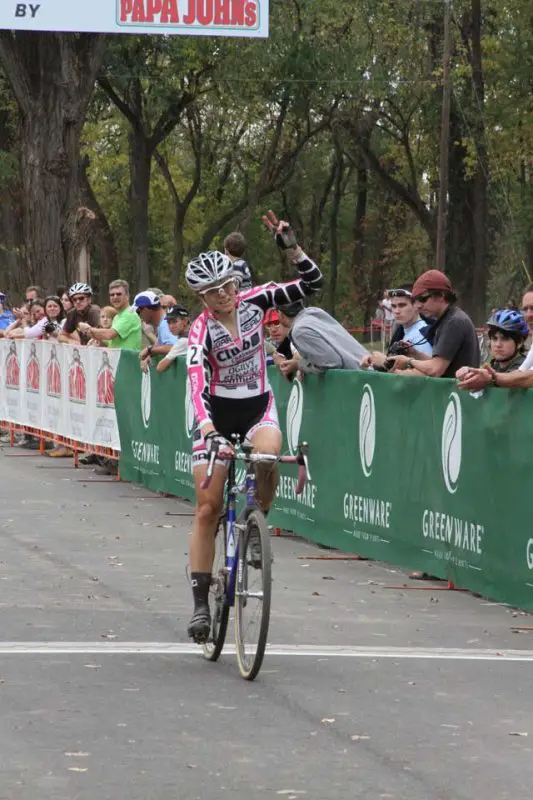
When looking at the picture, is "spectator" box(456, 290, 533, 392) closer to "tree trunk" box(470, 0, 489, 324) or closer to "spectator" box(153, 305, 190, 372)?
"spectator" box(153, 305, 190, 372)

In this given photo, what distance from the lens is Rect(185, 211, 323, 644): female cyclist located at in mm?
8438

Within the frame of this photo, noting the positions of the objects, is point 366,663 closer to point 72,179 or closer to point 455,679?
point 455,679

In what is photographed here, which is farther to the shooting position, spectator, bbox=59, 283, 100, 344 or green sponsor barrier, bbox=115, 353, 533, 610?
spectator, bbox=59, 283, 100, 344

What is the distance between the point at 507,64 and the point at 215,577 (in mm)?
39573

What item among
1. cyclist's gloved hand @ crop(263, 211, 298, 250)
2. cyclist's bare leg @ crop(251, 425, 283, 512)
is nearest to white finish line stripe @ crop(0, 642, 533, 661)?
cyclist's bare leg @ crop(251, 425, 283, 512)

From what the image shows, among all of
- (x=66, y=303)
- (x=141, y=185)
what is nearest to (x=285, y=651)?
(x=66, y=303)

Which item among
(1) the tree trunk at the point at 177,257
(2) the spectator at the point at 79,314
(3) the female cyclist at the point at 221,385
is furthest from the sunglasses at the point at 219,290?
(1) the tree trunk at the point at 177,257

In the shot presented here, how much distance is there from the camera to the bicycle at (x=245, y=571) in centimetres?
787

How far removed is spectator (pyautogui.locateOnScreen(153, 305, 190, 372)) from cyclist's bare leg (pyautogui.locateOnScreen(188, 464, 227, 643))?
7831 millimetres

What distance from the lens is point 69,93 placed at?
88.1ft

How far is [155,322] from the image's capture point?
17.5 meters

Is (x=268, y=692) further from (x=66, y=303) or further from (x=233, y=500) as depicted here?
(x=66, y=303)

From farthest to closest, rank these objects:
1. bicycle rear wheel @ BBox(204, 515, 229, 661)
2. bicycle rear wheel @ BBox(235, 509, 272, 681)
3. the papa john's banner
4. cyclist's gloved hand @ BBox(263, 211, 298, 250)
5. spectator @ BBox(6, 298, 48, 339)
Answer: spectator @ BBox(6, 298, 48, 339) → the papa john's banner → cyclist's gloved hand @ BBox(263, 211, 298, 250) → bicycle rear wheel @ BBox(204, 515, 229, 661) → bicycle rear wheel @ BBox(235, 509, 272, 681)

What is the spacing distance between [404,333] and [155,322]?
4.93m
